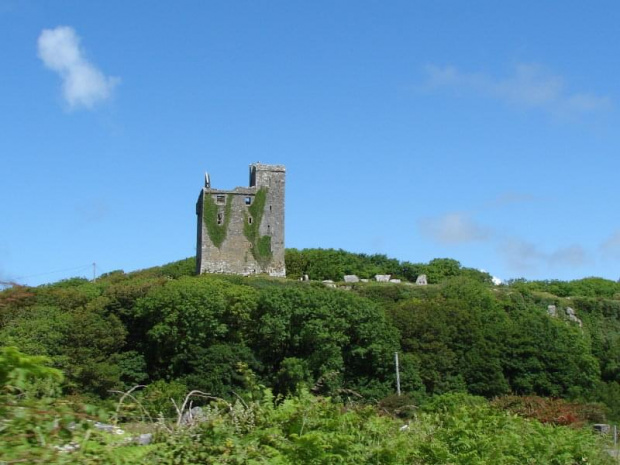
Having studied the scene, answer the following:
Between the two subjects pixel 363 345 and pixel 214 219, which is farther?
pixel 214 219

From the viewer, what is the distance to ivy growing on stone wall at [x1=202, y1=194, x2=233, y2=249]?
211 feet

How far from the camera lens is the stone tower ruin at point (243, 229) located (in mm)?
64125

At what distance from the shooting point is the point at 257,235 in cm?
6488

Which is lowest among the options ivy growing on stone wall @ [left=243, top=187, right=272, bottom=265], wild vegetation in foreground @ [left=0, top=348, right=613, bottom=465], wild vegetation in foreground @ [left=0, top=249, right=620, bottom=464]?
wild vegetation in foreground @ [left=0, top=348, right=613, bottom=465]

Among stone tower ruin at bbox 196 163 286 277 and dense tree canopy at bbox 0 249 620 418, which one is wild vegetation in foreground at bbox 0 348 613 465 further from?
stone tower ruin at bbox 196 163 286 277

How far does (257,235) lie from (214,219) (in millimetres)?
3497

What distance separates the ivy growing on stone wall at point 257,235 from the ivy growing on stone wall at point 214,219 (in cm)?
151

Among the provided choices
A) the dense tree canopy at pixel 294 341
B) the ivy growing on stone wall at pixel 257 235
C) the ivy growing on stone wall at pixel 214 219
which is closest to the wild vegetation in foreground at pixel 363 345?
the dense tree canopy at pixel 294 341

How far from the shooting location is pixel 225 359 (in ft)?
140

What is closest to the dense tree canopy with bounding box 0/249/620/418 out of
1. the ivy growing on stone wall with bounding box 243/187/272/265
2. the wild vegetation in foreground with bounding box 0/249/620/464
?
the wild vegetation in foreground with bounding box 0/249/620/464

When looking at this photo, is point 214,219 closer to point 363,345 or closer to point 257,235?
point 257,235

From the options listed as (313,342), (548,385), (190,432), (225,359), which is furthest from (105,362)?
(190,432)

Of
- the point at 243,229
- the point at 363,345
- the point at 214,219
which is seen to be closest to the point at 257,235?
the point at 243,229

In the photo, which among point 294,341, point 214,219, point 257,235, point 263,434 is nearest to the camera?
point 263,434
